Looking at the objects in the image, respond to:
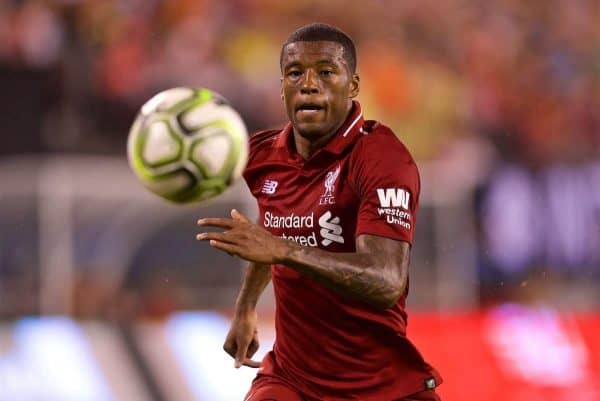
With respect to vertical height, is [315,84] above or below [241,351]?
above

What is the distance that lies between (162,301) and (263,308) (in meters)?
1.02

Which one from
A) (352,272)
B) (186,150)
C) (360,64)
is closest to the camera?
(352,272)

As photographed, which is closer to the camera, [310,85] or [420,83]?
[310,85]

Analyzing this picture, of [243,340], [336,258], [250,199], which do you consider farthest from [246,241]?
[250,199]

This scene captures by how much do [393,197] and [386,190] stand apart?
1.4 inches

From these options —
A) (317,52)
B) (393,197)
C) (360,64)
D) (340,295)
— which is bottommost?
(340,295)

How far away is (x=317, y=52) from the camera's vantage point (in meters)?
4.30

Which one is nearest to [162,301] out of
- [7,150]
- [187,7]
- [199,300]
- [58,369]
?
[199,300]

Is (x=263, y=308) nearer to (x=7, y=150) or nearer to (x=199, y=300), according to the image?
(x=199, y=300)

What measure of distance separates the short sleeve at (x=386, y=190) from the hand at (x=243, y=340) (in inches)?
43.8

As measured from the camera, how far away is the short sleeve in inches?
158

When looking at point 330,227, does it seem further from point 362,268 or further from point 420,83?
point 420,83

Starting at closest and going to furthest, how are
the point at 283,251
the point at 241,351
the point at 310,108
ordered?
the point at 283,251 → the point at 310,108 → the point at 241,351

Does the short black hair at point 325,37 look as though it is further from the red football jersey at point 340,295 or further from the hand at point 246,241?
the hand at point 246,241
